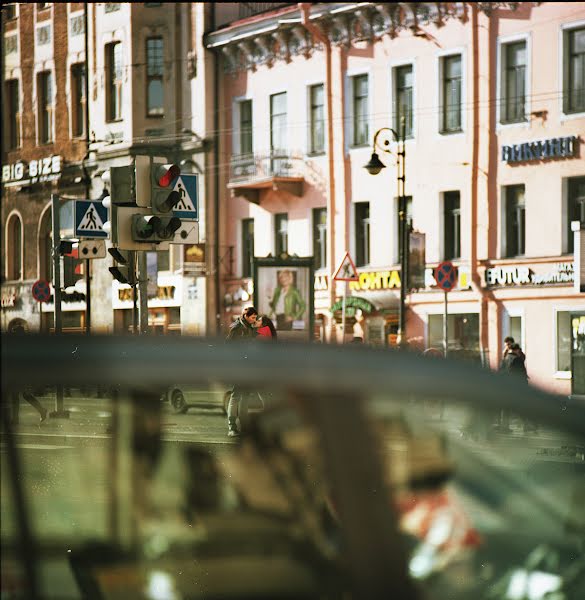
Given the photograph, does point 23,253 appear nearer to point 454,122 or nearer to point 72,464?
point 454,122

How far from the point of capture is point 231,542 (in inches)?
107

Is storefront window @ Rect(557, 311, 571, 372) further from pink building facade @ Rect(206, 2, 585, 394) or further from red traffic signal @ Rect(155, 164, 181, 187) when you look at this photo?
red traffic signal @ Rect(155, 164, 181, 187)

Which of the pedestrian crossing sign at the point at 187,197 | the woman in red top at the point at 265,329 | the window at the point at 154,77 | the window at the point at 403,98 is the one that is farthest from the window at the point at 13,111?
the woman in red top at the point at 265,329

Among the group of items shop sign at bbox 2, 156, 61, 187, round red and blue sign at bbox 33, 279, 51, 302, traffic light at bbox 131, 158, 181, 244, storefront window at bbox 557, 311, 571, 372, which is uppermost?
shop sign at bbox 2, 156, 61, 187

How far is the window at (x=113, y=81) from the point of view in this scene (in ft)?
157

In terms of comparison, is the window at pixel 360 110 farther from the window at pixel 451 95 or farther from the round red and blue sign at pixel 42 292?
the round red and blue sign at pixel 42 292

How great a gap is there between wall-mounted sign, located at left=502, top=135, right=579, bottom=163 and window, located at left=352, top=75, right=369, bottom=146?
5789mm

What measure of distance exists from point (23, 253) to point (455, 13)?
2350 centimetres

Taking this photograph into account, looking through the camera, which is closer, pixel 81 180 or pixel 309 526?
pixel 309 526

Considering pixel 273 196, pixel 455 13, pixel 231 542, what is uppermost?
pixel 455 13

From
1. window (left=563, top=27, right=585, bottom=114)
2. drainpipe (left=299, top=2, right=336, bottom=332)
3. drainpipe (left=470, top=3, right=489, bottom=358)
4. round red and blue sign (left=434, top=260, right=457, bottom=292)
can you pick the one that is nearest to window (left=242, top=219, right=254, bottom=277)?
drainpipe (left=299, top=2, right=336, bottom=332)

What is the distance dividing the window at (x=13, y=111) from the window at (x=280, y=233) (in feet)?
54.9

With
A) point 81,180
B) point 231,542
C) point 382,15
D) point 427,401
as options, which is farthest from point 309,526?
point 81,180

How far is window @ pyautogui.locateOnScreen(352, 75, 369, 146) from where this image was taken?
128ft
